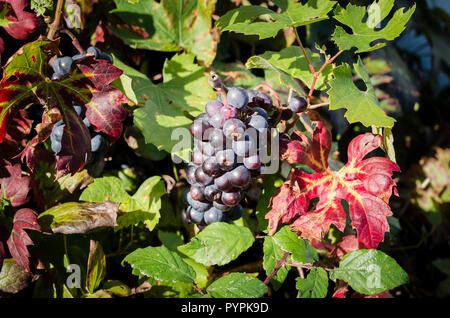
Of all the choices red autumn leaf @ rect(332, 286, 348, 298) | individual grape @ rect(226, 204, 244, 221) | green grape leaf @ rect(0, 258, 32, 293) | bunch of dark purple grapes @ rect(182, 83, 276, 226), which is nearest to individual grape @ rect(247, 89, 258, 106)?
bunch of dark purple grapes @ rect(182, 83, 276, 226)

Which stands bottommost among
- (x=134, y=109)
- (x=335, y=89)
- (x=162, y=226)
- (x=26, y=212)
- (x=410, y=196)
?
A: (x=410, y=196)

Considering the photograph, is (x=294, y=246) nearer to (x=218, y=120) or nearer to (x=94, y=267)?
(x=218, y=120)

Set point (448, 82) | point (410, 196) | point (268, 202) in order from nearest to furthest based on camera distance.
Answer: point (268, 202)
point (410, 196)
point (448, 82)

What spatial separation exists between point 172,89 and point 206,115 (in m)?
0.23

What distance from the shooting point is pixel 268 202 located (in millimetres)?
761

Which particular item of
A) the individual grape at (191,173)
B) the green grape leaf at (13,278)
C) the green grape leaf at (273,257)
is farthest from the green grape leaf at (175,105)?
the green grape leaf at (13,278)

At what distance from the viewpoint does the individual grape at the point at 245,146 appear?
24.5 inches

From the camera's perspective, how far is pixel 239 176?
0.65 meters

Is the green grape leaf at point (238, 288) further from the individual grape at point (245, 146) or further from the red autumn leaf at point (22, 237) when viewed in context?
the red autumn leaf at point (22, 237)

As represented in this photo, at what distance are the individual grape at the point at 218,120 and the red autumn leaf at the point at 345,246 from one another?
37 centimetres

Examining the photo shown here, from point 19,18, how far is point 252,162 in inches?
20.9

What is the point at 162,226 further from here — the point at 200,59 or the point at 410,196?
the point at 410,196

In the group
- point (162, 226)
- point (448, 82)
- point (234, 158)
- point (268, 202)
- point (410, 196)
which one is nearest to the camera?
point (234, 158)

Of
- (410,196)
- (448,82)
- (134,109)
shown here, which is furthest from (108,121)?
(448,82)
